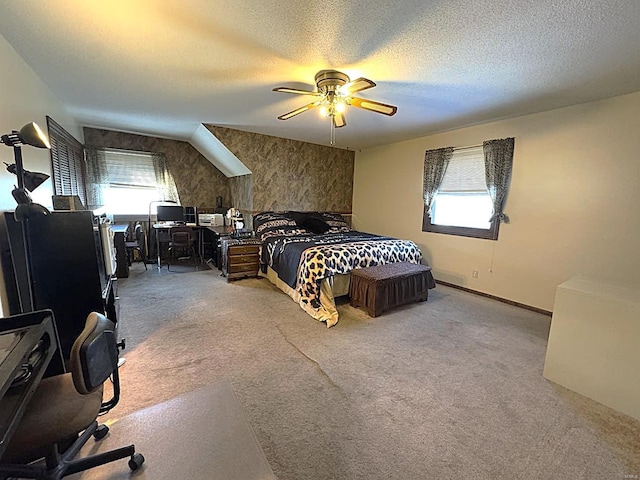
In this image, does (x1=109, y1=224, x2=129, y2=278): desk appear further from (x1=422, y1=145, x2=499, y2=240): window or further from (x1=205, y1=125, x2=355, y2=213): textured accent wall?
(x1=422, y1=145, x2=499, y2=240): window

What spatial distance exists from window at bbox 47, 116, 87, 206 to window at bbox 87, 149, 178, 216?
18.6 inches

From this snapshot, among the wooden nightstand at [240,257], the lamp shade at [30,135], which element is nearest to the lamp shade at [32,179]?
the lamp shade at [30,135]

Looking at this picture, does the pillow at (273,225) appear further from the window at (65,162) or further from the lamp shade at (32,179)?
the lamp shade at (32,179)

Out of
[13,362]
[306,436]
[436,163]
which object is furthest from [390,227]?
[13,362]

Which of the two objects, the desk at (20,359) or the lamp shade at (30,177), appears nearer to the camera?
the desk at (20,359)

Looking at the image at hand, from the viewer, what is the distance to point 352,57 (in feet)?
6.95

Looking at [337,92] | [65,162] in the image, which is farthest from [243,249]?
[337,92]

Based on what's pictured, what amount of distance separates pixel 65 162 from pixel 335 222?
413 cm

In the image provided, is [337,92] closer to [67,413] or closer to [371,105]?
[371,105]

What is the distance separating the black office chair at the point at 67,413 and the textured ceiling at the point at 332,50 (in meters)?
1.82

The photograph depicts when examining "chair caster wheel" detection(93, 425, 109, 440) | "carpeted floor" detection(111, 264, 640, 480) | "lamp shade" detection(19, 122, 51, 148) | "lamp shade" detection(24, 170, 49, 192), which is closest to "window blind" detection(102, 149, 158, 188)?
"carpeted floor" detection(111, 264, 640, 480)

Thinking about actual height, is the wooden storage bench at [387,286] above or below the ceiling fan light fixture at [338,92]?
below

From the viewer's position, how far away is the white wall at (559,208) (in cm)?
279

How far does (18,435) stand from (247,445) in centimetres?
96
